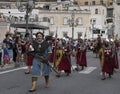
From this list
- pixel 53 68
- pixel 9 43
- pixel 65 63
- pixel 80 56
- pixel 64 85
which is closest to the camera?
pixel 53 68

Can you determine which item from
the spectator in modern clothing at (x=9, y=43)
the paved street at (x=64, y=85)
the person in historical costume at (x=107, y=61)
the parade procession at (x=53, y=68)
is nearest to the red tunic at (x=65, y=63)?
the parade procession at (x=53, y=68)

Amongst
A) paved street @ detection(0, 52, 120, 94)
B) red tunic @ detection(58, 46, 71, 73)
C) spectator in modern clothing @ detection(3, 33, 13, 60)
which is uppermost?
spectator in modern clothing @ detection(3, 33, 13, 60)

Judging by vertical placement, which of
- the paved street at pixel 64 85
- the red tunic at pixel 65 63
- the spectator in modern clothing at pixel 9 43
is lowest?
the paved street at pixel 64 85

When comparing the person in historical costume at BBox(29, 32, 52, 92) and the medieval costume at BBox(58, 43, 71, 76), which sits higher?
the person in historical costume at BBox(29, 32, 52, 92)

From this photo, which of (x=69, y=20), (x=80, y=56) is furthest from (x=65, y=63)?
(x=69, y=20)

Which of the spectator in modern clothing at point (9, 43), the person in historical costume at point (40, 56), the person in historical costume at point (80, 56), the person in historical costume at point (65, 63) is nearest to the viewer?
the person in historical costume at point (40, 56)

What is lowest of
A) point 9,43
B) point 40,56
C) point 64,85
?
point 64,85

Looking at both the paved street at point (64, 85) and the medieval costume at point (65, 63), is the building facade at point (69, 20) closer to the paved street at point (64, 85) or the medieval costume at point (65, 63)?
the medieval costume at point (65, 63)

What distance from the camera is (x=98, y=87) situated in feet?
49.5

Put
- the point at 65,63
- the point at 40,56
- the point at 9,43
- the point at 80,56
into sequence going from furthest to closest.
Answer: the point at 9,43 < the point at 80,56 < the point at 65,63 < the point at 40,56

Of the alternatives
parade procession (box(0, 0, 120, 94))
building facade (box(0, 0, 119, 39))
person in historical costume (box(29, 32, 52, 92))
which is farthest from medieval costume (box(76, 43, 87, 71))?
building facade (box(0, 0, 119, 39))

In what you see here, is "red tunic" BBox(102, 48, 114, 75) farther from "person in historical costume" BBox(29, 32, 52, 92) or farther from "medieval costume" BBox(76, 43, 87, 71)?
"person in historical costume" BBox(29, 32, 52, 92)

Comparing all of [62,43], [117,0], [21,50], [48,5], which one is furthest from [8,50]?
[117,0]

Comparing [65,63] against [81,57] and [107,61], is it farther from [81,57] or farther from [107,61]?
[81,57]
